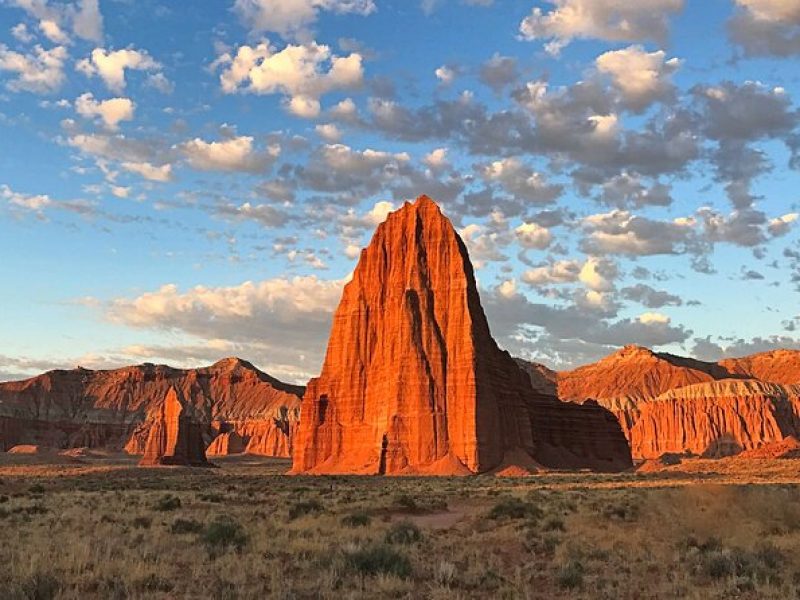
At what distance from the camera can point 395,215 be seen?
311ft

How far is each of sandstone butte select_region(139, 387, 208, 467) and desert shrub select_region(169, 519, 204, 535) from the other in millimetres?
89698

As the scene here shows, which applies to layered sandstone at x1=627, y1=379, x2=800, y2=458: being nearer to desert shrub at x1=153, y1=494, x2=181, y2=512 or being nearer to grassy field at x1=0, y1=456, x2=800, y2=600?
desert shrub at x1=153, y1=494, x2=181, y2=512

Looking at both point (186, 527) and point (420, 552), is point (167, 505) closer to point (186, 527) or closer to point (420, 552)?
point (186, 527)

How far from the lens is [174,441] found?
11162 centimetres

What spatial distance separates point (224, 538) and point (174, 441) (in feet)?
324

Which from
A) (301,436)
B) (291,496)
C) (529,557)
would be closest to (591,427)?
(301,436)

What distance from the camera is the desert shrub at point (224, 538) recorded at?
1705 cm

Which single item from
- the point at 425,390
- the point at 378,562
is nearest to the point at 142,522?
the point at 378,562

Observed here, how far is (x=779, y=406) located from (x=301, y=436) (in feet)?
463

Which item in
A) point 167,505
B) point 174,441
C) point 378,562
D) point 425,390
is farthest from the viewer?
point 174,441

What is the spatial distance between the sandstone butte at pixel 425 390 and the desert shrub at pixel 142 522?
5087 centimetres

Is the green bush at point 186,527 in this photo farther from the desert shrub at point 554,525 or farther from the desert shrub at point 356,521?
the desert shrub at point 554,525

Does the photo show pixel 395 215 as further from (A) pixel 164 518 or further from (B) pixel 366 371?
(A) pixel 164 518

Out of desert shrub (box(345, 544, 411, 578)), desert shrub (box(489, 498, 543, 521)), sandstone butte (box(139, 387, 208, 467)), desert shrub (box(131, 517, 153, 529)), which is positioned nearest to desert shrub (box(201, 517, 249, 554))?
desert shrub (box(345, 544, 411, 578))
